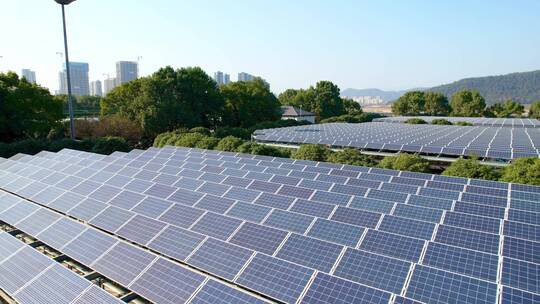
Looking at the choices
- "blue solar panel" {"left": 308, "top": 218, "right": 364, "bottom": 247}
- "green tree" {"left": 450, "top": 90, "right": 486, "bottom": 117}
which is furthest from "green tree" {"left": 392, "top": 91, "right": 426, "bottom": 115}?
"blue solar panel" {"left": 308, "top": 218, "right": 364, "bottom": 247}

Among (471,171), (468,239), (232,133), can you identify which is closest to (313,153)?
(471,171)

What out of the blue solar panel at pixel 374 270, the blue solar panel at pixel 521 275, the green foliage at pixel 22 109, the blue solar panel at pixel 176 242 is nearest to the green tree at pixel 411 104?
the green foliage at pixel 22 109

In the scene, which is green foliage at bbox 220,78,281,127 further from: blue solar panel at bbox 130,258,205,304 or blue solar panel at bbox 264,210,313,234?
blue solar panel at bbox 130,258,205,304

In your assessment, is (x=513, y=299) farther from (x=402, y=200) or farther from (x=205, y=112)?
(x=205, y=112)

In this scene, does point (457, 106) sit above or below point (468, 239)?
above

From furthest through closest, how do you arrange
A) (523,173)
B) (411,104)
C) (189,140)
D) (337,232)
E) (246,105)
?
1. (411,104)
2. (246,105)
3. (189,140)
4. (523,173)
5. (337,232)

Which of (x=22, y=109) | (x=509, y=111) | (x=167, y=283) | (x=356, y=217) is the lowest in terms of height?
(x=167, y=283)

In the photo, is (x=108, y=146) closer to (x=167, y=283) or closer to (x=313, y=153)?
(x=313, y=153)
